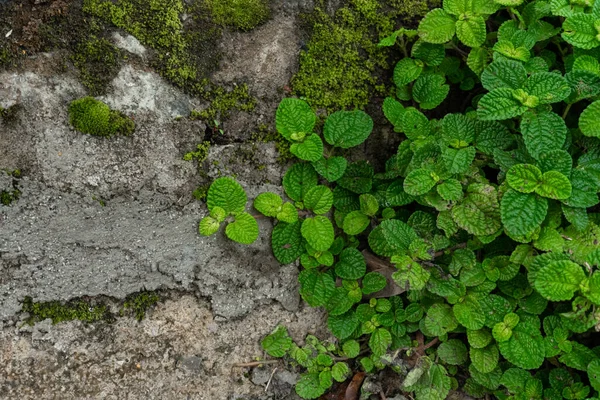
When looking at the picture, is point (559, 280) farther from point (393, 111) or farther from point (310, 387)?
point (310, 387)

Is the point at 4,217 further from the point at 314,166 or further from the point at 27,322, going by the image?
the point at 314,166

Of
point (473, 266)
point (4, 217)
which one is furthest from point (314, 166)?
point (4, 217)

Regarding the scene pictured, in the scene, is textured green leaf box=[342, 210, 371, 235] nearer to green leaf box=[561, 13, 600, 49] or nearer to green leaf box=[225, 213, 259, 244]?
green leaf box=[225, 213, 259, 244]

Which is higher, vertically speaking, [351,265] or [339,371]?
[351,265]

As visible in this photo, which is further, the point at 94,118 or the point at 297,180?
the point at 297,180

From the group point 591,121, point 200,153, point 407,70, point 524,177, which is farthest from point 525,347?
point 200,153

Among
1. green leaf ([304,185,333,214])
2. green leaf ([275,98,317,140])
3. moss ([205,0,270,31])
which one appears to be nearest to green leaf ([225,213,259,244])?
green leaf ([304,185,333,214])

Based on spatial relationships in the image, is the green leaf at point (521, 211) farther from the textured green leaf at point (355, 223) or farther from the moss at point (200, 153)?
the moss at point (200, 153)
